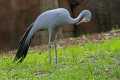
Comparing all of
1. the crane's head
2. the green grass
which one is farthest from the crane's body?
the green grass

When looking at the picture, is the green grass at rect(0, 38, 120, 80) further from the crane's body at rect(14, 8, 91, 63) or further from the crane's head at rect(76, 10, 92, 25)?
the crane's head at rect(76, 10, 92, 25)

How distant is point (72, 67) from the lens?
934cm

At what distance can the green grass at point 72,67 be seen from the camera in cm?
834

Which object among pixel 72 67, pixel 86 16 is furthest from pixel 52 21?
pixel 72 67

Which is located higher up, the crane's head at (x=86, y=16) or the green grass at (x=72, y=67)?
the crane's head at (x=86, y=16)

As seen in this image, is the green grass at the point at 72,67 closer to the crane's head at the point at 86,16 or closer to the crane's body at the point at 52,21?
the crane's body at the point at 52,21

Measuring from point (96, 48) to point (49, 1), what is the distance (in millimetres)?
6579

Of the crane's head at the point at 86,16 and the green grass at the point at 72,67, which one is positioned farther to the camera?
the crane's head at the point at 86,16

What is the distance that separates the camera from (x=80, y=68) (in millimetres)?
9133

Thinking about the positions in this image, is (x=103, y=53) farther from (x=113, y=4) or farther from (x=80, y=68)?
(x=113, y=4)

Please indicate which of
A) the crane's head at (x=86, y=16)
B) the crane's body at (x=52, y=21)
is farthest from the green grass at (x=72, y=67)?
the crane's head at (x=86, y=16)

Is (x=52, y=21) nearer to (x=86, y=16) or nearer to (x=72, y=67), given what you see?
(x=86, y=16)

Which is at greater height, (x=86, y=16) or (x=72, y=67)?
(x=86, y=16)

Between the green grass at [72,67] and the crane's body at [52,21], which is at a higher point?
the crane's body at [52,21]
